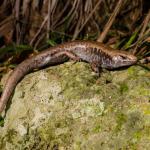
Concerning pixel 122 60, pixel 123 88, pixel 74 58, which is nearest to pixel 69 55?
pixel 74 58

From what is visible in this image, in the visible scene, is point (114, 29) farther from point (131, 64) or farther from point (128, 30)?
point (131, 64)

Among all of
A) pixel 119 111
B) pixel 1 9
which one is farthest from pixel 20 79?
pixel 1 9

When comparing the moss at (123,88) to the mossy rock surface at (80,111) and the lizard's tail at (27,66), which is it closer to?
the mossy rock surface at (80,111)

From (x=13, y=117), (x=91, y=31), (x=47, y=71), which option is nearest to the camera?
(x=13, y=117)

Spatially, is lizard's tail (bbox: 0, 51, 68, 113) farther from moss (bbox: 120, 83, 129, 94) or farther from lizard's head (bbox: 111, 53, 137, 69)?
moss (bbox: 120, 83, 129, 94)

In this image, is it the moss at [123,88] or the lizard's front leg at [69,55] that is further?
the lizard's front leg at [69,55]

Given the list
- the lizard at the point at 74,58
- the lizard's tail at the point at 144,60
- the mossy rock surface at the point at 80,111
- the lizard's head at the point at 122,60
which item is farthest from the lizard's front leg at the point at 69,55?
the lizard's tail at the point at 144,60
